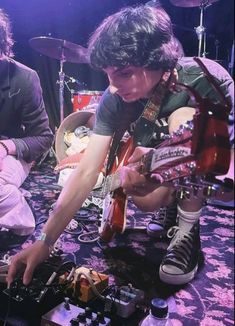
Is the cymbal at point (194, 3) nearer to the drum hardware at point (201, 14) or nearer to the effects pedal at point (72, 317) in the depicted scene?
the drum hardware at point (201, 14)

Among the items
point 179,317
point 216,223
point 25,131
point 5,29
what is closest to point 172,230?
point 216,223

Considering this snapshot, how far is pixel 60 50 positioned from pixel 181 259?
798mm

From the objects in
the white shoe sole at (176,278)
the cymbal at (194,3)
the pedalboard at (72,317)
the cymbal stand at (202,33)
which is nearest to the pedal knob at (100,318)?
the pedalboard at (72,317)

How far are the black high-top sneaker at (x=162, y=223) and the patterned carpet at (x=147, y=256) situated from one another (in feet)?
0.12

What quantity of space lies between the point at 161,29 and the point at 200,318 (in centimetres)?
79

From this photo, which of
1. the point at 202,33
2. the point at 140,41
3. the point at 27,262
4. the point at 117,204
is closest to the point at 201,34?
the point at 202,33

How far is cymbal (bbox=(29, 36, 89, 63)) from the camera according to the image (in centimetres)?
129

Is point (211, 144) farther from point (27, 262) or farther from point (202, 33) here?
point (27, 262)

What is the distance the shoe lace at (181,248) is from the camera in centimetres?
129

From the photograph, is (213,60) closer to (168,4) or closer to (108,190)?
(168,4)

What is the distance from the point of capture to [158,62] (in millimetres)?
1050

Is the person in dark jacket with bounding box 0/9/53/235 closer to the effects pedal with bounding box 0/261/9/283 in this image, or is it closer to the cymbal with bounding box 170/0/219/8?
the effects pedal with bounding box 0/261/9/283

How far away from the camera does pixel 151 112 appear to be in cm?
111

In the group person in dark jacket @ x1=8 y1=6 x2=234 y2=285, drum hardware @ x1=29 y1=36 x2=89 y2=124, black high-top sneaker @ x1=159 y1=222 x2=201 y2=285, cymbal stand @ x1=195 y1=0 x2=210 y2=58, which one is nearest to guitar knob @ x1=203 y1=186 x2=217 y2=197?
person in dark jacket @ x1=8 y1=6 x2=234 y2=285
